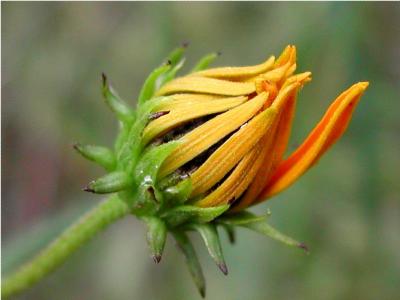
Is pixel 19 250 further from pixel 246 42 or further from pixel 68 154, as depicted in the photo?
pixel 246 42

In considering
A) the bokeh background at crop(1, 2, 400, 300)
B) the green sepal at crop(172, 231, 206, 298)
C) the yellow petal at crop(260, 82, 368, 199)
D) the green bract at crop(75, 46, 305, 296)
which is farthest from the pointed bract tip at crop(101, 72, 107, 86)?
the bokeh background at crop(1, 2, 400, 300)

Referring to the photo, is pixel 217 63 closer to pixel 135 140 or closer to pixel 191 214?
pixel 135 140

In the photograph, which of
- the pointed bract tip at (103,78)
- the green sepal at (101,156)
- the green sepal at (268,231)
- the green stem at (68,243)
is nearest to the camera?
the green sepal at (268,231)

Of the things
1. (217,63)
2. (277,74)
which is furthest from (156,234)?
(217,63)

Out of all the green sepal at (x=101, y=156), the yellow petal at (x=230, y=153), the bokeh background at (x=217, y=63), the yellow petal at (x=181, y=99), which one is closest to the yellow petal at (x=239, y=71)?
the yellow petal at (x=181, y=99)

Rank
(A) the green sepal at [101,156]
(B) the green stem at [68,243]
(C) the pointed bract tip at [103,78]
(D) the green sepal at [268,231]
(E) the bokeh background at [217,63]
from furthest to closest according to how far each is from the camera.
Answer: (E) the bokeh background at [217,63] → (B) the green stem at [68,243] → (A) the green sepal at [101,156] → (C) the pointed bract tip at [103,78] → (D) the green sepal at [268,231]

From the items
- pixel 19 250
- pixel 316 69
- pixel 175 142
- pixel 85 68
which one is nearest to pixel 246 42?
pixel 316 69

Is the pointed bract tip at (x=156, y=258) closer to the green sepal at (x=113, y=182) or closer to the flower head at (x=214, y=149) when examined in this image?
the flower head at (x=214, y=149)

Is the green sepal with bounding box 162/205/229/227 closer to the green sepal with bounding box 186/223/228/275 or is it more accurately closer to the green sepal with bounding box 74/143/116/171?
the green sepal with bounding box 186/223/228/275
